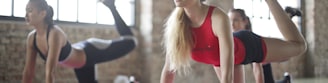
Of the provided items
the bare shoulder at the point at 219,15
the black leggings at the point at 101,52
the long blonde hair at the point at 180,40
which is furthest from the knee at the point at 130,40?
the bare shoulder at the point at 219,15

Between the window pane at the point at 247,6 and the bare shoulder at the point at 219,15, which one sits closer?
the bare shoulder at the point at 219,15

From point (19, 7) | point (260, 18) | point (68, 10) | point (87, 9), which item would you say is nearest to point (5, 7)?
point (19, 7)

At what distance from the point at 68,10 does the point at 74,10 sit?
6 cm

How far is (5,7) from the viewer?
3064 millimetres

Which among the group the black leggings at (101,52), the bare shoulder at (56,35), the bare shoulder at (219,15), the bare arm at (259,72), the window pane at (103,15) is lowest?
the bare arm at (259,72)

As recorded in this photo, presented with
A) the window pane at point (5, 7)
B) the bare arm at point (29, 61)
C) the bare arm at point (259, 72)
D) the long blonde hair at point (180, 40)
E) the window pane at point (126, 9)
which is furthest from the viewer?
the window pane at point (126, 9)

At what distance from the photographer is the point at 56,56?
207 centimetres

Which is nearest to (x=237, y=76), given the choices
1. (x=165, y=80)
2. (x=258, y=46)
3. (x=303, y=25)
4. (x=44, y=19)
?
(x=258, y=46)

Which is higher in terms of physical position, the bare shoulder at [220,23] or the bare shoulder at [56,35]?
the bare shoulder at [220,23]

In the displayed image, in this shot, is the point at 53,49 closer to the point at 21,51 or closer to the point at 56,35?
the point at 56,35

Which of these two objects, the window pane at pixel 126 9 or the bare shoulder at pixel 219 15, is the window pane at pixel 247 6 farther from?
the bare shoulder at pixel 219 15

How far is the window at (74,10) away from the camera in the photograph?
3043mm

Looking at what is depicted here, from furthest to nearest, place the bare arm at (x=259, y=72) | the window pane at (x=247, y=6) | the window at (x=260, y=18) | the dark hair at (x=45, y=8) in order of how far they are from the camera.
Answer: the window at (x=260, y=18), the window pane at (x=247, y=6), the bare arm at (x=259, y=72), the dark hair at (x=45, y=8)

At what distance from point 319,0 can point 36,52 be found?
17.4ft
